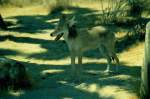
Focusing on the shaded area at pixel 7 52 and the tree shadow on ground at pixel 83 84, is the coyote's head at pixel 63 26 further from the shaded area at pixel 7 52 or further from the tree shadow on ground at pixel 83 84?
the shaded area at pixel 7 52

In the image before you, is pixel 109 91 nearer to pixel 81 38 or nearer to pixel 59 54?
pixel 81 38

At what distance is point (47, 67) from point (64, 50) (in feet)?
7.32

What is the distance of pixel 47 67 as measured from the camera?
12812 mm

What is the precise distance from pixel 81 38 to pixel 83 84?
50.1 inches

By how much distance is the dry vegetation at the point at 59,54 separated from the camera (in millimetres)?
9609

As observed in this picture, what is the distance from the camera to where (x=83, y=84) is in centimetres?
1008

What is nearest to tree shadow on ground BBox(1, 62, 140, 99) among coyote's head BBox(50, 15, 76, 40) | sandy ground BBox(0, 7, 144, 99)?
sandy ground BBox(0, 7, 144, 99)

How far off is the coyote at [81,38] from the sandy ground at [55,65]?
0.66m

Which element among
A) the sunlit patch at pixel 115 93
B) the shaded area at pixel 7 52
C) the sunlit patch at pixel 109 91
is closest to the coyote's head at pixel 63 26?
the sunlit patch at pixel 109 91

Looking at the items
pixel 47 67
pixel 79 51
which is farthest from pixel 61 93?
pixel 47 67

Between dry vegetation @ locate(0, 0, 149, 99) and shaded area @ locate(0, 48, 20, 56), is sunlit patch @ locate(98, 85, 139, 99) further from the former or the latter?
shaded area @ locate(0, 48, 20, 56)

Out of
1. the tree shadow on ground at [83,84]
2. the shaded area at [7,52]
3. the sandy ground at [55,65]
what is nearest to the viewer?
the tree shadow on ground at [83,84]

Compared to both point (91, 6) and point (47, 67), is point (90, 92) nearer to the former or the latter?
point (47, 67)

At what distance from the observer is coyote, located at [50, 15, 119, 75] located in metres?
10.5
